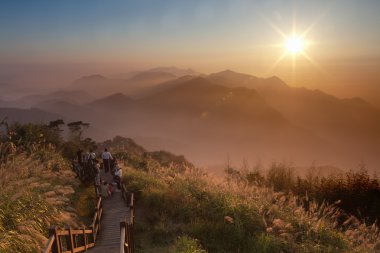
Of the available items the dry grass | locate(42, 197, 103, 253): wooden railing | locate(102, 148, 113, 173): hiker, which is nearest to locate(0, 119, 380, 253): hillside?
the dry grass

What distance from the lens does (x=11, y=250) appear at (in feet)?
29.8

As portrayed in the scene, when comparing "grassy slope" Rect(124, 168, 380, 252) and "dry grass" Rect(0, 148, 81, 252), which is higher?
"dry grass" Rect(0, 148, 81, 252)

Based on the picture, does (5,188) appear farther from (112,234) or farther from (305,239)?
(305,239)

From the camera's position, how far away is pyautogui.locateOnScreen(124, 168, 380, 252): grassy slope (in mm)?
13035

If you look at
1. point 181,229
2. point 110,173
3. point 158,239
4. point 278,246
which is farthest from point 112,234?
point 110,173

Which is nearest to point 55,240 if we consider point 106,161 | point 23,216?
point 23,216

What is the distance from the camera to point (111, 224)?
1561cm

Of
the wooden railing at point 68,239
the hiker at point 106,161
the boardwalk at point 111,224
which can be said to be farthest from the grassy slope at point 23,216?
the hiker at point 106,161

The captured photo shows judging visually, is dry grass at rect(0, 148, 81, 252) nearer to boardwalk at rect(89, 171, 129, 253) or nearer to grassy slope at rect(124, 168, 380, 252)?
boardwalk at rect(89, 171, 129, 253)

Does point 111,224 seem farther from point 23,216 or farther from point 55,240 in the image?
point 55,240

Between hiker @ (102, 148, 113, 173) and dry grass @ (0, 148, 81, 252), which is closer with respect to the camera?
dry grass @ (0, 148, 81, 252)

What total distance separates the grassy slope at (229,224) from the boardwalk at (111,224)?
2.93ft

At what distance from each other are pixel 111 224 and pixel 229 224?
4915 millimetres

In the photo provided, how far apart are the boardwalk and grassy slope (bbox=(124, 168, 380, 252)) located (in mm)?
894
